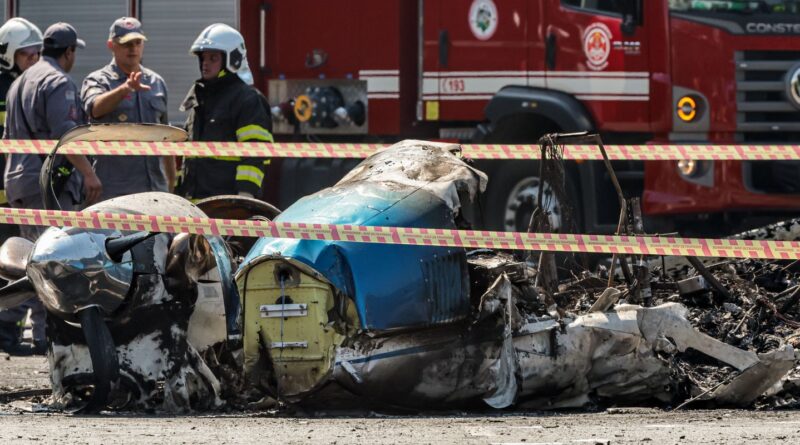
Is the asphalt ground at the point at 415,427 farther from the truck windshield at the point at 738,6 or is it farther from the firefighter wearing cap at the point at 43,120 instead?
the truck windshield at the point at 738,6

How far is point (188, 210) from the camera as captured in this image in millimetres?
7336

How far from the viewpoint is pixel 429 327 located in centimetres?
661

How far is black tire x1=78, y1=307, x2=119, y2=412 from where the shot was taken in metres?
6.73

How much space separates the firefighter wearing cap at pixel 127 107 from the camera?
943 cm

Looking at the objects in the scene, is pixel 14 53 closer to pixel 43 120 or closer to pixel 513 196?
pixel 43 120

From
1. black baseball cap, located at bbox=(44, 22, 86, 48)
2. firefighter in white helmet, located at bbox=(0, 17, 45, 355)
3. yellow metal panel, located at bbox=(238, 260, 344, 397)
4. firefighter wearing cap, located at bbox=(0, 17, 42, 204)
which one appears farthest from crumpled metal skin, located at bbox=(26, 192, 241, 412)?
firefighter wearing cap, located at bbox=(0, 17, 42, 204)

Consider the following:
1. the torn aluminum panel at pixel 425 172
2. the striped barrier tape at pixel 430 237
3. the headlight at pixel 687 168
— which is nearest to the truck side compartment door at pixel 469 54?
the headlight at pixel 687 168

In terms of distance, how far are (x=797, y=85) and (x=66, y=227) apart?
636 cm

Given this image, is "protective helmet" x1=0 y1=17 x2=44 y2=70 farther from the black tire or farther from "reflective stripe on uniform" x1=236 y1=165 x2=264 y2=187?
the black tire

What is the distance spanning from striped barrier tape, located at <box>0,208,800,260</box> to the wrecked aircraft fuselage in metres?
0.05

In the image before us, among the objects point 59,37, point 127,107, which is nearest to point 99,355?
point 127,107

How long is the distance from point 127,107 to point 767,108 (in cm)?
468

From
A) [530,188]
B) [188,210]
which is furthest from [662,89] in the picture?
[188,210]

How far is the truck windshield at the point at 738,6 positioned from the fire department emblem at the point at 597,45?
1.65ft
